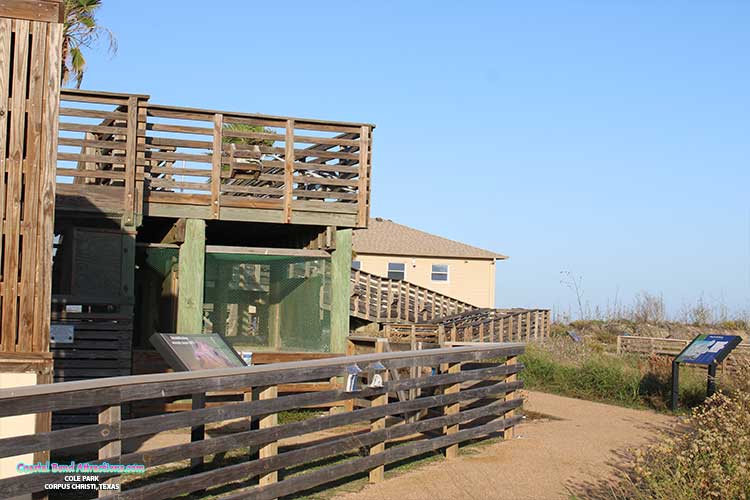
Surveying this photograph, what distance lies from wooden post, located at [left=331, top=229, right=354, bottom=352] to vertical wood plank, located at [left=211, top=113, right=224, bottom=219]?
6.61 ft

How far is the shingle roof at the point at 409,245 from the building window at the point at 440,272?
59 cm

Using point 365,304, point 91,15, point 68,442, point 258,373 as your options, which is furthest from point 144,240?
point 365,304

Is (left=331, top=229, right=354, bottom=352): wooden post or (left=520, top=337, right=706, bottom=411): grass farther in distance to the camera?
(left=331, top=229, right=354, bottom=352): wooden post

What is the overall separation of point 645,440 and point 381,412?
3.93 meters

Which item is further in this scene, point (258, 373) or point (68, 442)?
point (258, 373)

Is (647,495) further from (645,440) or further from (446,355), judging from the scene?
(645,440)

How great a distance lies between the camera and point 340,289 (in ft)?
47.0

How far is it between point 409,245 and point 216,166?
26.6 meters

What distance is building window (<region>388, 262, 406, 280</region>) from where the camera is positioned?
38750 mm

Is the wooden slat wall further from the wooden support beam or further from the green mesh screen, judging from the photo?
the green mesh screen

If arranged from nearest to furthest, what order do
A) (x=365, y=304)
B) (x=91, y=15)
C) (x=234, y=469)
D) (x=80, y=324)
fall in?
(x=234, y=469)
(x=80, y=324)
(x=91, y=15)
(x=365, y=304)

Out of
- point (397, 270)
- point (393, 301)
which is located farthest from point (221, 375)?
point (397, 270)

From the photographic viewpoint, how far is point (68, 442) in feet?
18.9

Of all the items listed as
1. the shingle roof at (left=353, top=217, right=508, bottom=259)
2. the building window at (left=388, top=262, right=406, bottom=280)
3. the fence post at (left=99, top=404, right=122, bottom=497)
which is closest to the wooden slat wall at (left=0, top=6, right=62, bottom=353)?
the fence post at (left=99, top=404, right=122, bottom=497)
